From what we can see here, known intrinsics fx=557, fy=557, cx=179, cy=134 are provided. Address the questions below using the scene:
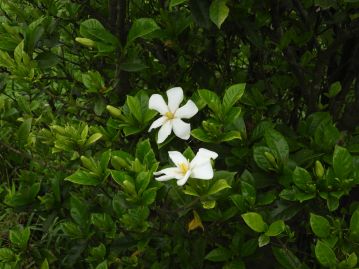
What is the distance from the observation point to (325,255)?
1.30 m

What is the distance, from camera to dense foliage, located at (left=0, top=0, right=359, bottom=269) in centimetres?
136

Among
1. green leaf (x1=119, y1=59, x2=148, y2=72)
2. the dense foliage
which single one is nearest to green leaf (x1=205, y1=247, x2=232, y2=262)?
the dense foliage

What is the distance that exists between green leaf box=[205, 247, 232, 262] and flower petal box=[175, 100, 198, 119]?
0.41 metres

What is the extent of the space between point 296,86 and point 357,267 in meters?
0.73

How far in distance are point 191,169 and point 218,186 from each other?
9 centimetres

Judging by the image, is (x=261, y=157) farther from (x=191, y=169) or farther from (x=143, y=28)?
(x=143, y=28)

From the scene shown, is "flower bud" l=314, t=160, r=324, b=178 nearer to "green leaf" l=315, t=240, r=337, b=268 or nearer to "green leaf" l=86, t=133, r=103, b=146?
"green leaf" l=315, t=240, r=337, b=268

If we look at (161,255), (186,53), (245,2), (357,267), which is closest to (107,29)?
(186,53)

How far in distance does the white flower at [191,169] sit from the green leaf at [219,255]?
1.21 feet

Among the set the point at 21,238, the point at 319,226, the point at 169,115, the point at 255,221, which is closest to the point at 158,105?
the point at 169,115

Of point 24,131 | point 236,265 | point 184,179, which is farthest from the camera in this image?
point 24,131

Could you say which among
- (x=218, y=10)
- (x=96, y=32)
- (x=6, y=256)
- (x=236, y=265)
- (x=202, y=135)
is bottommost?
(x=6, y=256)

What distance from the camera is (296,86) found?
1.91m

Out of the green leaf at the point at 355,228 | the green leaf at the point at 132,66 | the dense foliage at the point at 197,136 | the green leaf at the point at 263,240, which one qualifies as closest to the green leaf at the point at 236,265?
the dense foliage at the point at 197,136
